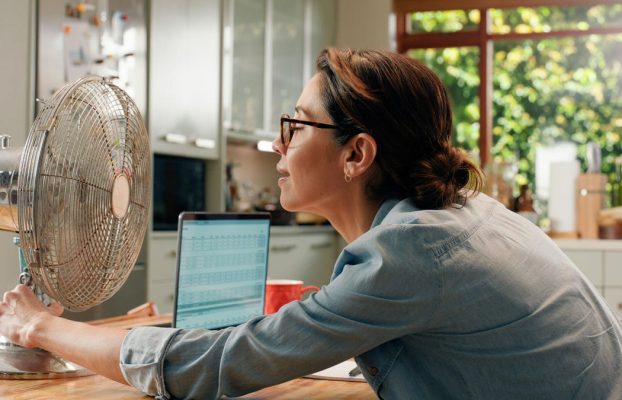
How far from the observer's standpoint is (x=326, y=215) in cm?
131

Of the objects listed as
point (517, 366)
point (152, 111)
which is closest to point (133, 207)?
point (517, 366)

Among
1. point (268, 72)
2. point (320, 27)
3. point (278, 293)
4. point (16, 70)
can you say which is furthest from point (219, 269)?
point (320, 27)

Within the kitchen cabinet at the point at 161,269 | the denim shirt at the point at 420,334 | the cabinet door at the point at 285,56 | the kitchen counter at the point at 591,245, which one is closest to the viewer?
the denim shirt at the point at 420,334

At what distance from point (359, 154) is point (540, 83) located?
194 inches

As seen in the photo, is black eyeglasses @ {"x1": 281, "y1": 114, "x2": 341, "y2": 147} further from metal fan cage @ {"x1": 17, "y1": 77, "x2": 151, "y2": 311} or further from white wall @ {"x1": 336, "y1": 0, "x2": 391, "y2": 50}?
white wall @ {"x1": 336, "y1": 0, "x2": 391, "y2": 50}

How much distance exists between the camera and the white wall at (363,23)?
19.1 feet

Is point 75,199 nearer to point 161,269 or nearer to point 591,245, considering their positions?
Answer: point 161,269

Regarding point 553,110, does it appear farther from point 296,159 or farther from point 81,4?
point 296,159

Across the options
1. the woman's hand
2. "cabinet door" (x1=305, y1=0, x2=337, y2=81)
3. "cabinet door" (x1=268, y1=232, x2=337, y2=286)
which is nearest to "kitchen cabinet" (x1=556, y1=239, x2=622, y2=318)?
"cabinet door" (x1=268, y1=232, x2=337, y2=286)

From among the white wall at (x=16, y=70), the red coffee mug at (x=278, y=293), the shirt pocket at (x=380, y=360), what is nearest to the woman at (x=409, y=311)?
the shirt pocket at (x=380, y=360)

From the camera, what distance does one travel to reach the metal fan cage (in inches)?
44.3

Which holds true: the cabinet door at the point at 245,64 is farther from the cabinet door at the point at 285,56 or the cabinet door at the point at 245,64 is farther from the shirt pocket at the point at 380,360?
the shirt pocket at the point at 380,360

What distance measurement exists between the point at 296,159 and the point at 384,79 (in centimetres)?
19

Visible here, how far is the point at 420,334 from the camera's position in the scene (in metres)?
1.07
